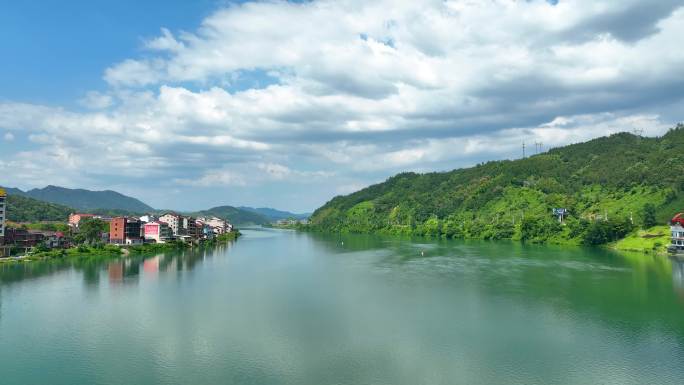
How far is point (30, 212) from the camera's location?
330 ft

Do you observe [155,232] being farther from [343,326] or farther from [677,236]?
[677,236]

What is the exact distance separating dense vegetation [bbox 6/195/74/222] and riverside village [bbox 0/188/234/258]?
17.2 m

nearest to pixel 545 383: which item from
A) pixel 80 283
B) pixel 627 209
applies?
pixel 80 283

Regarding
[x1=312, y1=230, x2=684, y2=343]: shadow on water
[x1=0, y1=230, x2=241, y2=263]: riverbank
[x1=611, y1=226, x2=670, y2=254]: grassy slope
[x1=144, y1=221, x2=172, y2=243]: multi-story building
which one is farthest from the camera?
Result: [x1=144, y1=221, x2=172, y2=243]: multi-story building

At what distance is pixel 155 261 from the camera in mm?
52625

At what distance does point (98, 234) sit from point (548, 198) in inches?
3478

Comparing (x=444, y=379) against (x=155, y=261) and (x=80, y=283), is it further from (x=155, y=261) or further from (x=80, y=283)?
(x=155, y=261)

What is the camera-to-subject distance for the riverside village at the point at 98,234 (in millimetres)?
52969

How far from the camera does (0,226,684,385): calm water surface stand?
17.1 m

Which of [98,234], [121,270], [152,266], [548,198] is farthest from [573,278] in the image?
[548,198]

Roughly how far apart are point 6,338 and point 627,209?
285ft

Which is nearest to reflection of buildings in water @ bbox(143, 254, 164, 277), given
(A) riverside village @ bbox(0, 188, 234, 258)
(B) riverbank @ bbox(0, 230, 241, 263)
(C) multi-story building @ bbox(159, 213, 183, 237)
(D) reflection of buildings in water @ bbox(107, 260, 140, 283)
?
(D) reflection of buildings in water @ bbox(107, 260, 140, 283)

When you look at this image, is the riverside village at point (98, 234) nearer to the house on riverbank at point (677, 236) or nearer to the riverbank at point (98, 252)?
the riverbank at point (98, 252)

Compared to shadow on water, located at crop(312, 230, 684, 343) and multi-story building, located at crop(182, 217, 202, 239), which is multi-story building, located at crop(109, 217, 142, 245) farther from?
shadow on water, located at crop(312, 230, 684, 343)
